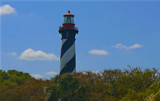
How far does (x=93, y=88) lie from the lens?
137 feet

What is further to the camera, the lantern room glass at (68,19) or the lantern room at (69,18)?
the lantern room glass at (68,19)

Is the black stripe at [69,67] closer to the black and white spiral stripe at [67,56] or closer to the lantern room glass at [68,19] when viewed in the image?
the black and white spiral stripe at [67,56]

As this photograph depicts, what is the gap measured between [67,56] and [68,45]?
2050 millimetres

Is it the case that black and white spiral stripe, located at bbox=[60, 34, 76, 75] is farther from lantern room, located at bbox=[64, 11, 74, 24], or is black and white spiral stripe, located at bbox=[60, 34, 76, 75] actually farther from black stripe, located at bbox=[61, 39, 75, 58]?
lantern room, located at bbox=[64, 11, 74, 24]

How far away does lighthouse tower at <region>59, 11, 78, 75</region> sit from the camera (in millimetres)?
58469

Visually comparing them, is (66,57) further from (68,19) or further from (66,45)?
(68,19)

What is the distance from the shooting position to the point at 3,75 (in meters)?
59.9

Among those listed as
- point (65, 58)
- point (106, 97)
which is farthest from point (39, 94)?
point (65, 58)

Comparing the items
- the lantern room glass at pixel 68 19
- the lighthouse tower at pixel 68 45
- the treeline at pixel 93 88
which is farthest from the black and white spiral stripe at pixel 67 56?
the treeline at pixel 93 88

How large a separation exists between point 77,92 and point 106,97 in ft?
11.8

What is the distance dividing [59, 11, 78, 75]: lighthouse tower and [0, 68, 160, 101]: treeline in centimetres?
1102

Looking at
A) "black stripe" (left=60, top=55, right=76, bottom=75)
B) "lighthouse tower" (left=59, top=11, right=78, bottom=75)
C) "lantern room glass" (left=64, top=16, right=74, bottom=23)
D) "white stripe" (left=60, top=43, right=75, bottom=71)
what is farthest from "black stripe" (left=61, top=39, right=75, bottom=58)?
"lantern room glass" (left=64, top=16, right=74, bottom=23)

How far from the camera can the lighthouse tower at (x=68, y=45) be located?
5847 centimetres

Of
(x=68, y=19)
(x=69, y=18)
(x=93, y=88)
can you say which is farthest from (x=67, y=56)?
(x=93, y=88)
